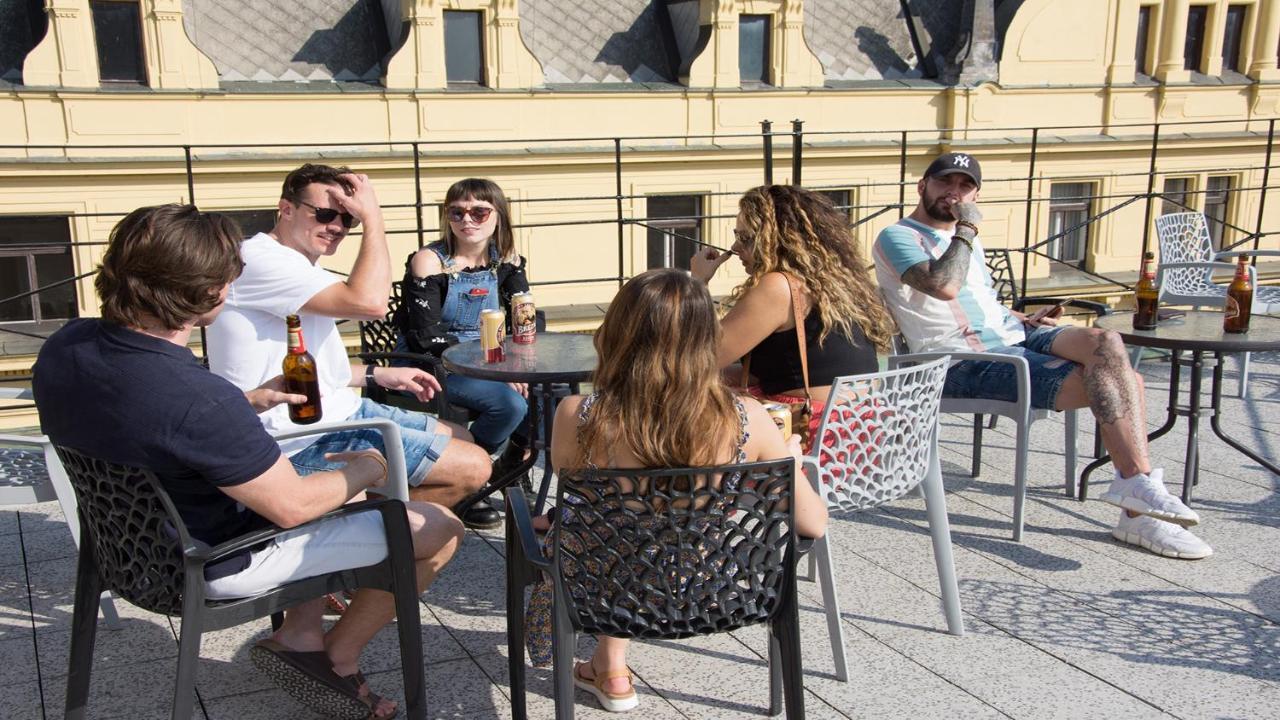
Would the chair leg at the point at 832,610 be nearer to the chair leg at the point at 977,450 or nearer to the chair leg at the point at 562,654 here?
the chair leg at the point at 562,654

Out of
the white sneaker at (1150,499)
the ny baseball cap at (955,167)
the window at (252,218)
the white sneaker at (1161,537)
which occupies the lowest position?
the window at (252,218)

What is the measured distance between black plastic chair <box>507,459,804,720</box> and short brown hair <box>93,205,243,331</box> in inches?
30.2

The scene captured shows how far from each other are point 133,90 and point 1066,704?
16.9m

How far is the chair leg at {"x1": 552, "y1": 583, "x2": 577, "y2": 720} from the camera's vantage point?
2.04 m

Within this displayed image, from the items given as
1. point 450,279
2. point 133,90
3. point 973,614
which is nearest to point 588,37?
point 133,90

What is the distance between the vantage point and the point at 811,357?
9.51ft

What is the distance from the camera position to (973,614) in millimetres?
3076

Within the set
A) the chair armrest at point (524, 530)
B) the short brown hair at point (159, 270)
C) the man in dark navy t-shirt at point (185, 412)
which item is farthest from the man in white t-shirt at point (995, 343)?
the short brown hair at point (159, 270)

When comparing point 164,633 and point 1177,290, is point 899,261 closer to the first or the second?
point 164,633

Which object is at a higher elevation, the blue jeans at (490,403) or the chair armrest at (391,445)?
the chair armrest at (391,445)

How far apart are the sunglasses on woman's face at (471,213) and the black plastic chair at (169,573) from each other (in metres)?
1.86

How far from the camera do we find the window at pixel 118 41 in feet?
54.5

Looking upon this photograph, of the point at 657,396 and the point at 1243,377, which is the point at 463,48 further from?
the point at 657,396

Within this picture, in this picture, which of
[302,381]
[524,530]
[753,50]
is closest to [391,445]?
[302,381]
